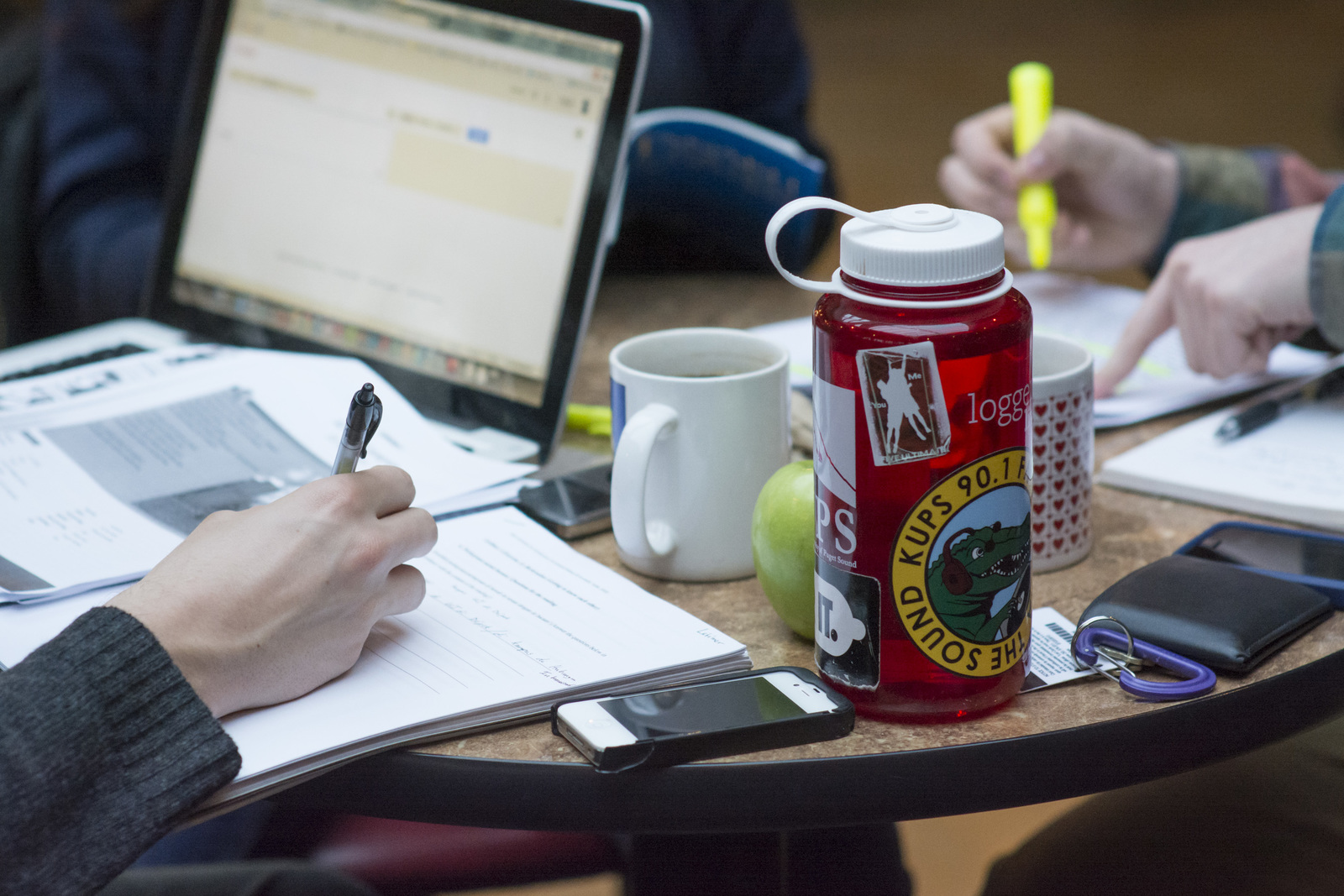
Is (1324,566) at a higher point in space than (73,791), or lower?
higher

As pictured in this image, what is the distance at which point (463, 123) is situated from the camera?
867 millimetres

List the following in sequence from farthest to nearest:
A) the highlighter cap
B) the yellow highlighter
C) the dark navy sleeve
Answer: the dark navy sleeve, the yellow highlighter, the highlighter cap

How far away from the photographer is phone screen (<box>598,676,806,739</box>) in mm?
501

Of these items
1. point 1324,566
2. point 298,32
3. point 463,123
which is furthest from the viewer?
point 298,32

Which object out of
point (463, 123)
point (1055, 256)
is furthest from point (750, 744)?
point (1055, 256)

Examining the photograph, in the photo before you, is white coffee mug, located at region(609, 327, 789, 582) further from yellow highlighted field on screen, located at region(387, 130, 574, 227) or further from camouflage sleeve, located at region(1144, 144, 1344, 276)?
camouflage sleeve, located at region(1144, 144, 1344, 276)

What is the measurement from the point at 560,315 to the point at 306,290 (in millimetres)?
269

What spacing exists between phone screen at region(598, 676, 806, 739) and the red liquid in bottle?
4cm

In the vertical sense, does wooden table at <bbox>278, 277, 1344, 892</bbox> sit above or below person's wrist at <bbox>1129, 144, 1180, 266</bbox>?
below

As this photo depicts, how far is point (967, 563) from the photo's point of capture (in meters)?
0.48

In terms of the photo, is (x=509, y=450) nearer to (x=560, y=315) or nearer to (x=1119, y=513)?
(x=560, y=315)

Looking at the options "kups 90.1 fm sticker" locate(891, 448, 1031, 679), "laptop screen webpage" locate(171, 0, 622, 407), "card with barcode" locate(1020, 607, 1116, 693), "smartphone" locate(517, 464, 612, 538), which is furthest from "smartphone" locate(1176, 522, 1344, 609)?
"laptop screen webpage" locate(171, 0, 622, 407)

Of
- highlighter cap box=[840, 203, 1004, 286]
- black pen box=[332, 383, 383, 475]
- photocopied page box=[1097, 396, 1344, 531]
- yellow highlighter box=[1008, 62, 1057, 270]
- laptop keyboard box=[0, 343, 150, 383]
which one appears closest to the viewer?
highlighter cap box=[840, 203, 1004, 286]

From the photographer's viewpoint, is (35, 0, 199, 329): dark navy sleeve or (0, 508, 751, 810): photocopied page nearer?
(0, 508, 751, 810): photocopied page
